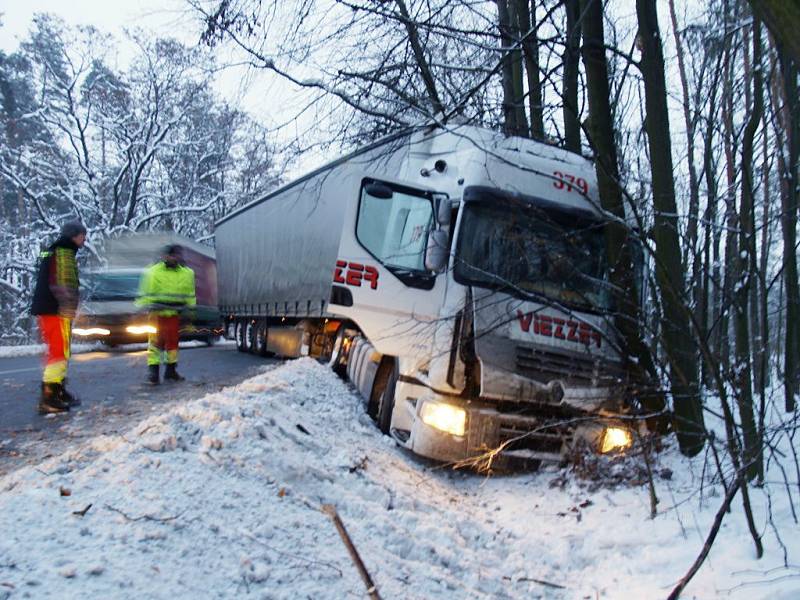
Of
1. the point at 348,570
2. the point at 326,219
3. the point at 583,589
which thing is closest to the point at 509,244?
the point at 583,589

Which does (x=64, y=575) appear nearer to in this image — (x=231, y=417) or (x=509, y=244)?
(x=231, y=417)

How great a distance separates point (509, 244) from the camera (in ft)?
19.4

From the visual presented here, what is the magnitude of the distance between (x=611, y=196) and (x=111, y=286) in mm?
13196

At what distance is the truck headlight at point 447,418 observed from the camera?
5.75m

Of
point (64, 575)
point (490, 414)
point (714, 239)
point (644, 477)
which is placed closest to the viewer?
point (64, 575)

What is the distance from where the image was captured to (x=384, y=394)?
23.0 ft

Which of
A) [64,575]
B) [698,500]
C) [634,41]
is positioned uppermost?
[634,41]

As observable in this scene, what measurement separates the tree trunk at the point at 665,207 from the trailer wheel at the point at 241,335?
540 inches

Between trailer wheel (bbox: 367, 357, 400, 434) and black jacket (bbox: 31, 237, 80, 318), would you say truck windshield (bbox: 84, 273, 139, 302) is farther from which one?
trailer wheel (bbox: 367, 357, 400, 434)

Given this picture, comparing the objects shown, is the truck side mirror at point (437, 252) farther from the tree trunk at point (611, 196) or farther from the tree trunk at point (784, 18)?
the tree trunk at point (784, 18)

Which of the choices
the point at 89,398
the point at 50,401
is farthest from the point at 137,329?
the point at 50,401

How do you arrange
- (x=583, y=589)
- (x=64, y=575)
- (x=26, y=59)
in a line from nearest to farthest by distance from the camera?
(x=64, y=575)
(x=583, y=589)
(x=26, y=59)

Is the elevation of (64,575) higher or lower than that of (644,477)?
higher

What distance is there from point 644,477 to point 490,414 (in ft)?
4.57
